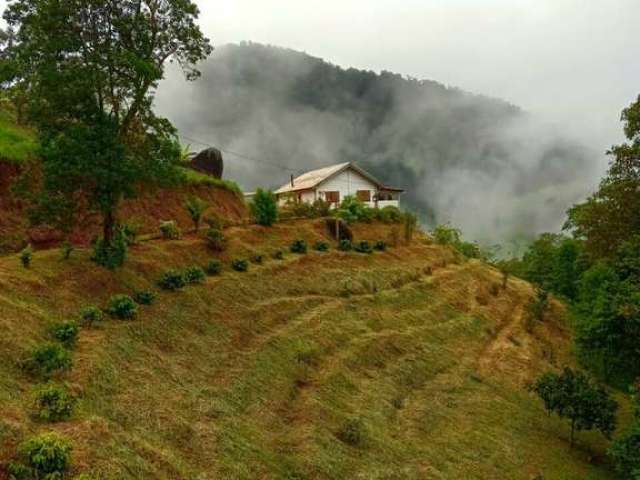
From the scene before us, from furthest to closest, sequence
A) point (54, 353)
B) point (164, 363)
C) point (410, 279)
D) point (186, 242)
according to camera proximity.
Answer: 1. point (410, 279)
2. point (186, 242)
3. point (164, 363)
4. point (54, 353)

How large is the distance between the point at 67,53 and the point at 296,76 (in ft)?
348

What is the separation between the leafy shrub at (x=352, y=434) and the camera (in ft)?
44.1

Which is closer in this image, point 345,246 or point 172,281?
point 172,281

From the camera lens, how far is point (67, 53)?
1541 centimetres

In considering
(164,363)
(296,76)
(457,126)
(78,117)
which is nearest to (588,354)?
(164,363)

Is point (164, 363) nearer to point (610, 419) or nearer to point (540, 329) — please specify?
point (610, 419)

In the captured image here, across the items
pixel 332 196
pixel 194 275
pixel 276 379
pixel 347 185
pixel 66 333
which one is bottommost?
A: pixel 276 379

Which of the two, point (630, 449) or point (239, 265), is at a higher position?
point (239, 265)

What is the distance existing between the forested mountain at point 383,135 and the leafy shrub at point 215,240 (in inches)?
2860

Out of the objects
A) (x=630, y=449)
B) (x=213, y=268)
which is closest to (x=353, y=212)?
(x=213, y=268)

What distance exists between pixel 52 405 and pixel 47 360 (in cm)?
169

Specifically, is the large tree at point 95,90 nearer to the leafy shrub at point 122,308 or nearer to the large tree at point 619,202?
the leafy shrub at point 122,308

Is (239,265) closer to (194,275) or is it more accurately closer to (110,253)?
(194,275)

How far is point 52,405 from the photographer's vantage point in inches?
382
